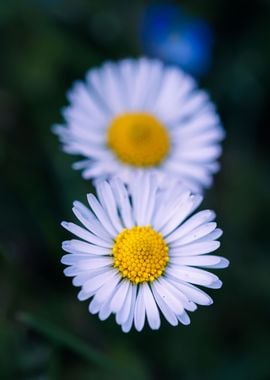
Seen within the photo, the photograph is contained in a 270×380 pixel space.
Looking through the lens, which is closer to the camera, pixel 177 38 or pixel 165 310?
pixel 165 310

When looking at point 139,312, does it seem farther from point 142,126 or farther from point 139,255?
point 142,126

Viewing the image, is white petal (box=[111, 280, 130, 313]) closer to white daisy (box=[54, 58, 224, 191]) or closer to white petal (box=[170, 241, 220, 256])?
white petal (box=[170, 241, 220, 256])

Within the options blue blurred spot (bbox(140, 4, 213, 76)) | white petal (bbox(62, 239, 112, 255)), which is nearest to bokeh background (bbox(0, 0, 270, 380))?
blue blurred spot (bbox(140, 4, 213, 76))

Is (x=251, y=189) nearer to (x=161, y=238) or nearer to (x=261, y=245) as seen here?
(x=261, y=245)

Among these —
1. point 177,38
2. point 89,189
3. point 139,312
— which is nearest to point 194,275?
point 139,312

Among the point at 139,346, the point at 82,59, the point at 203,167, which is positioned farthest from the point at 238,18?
the point at 139,346

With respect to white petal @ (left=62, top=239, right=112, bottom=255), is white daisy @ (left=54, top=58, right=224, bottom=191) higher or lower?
higher
